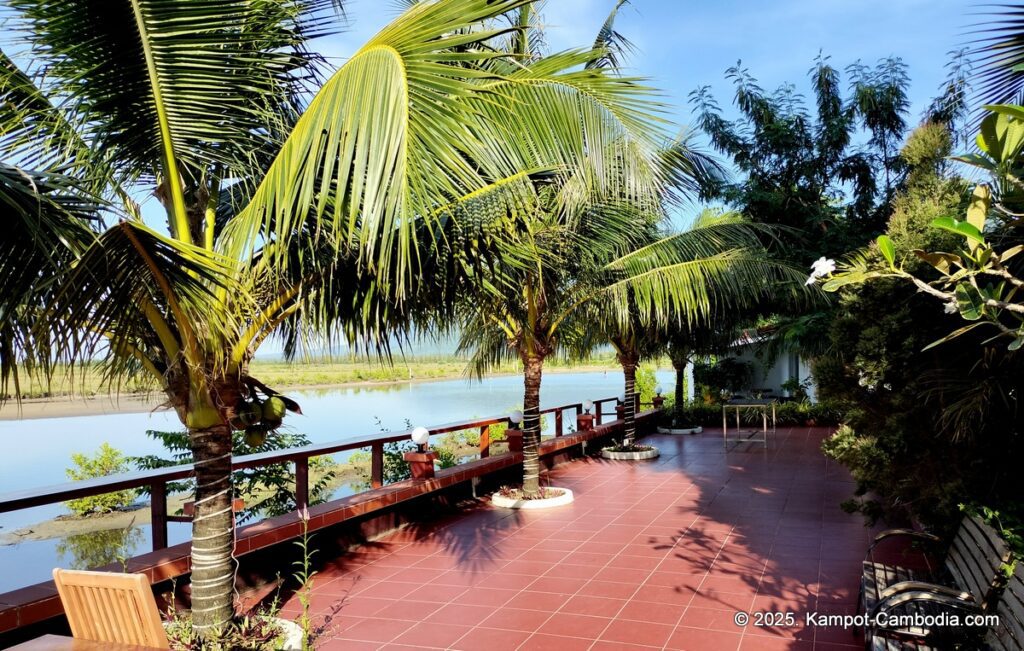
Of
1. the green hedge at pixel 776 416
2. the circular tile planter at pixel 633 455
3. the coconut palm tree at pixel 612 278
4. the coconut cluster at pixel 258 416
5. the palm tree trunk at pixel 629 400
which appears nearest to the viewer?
the coconut cluster at pixel 258 416

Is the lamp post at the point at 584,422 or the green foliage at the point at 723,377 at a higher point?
the green foliage at the point at 723,377

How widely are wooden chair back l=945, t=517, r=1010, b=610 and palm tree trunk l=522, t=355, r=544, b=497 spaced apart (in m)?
4.77

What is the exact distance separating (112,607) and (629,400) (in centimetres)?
990

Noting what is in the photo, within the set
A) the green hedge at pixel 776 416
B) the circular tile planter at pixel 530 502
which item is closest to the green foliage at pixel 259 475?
the circular tile planter at pixel 530 502

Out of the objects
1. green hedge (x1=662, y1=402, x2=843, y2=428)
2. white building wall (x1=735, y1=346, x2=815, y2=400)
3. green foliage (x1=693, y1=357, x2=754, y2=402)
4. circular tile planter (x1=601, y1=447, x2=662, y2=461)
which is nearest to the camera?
circular tile planter (x1=601, y1=447, x2=662, y2=461)

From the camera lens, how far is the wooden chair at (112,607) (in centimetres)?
247

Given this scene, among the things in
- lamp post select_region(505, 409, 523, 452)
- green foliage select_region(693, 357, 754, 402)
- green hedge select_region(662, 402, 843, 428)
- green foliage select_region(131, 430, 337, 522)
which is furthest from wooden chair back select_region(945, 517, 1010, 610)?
green foliage select_region(693, 357, 754, 402)

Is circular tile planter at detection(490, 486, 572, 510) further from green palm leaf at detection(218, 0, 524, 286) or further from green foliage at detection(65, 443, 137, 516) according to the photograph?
green palm leaf at detection(218, 0, 524, 286)

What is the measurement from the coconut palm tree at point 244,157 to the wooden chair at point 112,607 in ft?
2.39

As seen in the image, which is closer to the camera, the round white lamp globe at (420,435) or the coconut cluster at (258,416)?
the coconut cluster at (258,416)

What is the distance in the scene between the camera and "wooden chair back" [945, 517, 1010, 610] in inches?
115

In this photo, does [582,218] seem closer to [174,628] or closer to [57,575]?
[174,628]

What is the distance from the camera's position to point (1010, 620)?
260 cm

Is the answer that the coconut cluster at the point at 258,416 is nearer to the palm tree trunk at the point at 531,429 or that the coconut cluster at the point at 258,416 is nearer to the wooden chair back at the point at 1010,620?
the wooden chair back at the point at 1010,620
